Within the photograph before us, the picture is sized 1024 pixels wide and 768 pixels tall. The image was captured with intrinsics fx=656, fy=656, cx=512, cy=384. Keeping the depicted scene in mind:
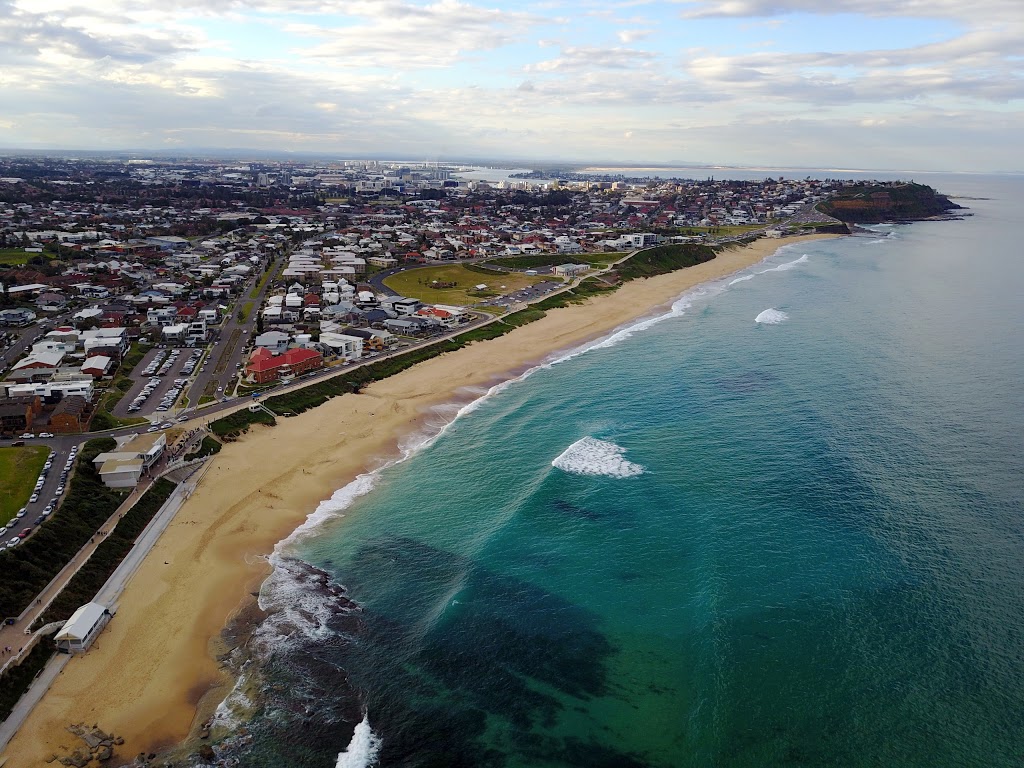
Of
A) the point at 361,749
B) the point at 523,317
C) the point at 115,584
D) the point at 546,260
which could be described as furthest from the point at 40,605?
the point at 546,260

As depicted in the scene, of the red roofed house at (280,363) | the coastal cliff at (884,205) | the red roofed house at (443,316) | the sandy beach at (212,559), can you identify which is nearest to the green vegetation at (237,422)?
the sandy beach at (212,559)

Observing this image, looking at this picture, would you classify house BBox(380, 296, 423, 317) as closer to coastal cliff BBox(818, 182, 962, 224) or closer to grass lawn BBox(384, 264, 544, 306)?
grass lawn BBox(384, 264, 544, 306)

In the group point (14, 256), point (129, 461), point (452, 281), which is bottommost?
point (129, 461)

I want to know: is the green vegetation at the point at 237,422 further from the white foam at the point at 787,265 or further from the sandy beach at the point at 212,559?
the white foam at the point at 787,265

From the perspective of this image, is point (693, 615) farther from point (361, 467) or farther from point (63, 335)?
point (63, 335)

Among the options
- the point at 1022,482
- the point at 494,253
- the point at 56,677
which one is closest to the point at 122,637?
the point at 56,677

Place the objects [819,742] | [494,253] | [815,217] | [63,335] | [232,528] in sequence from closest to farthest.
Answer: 1. [819,742]
2. [232,528]
3. [63,335]
4. [494,253]
5. [815,217]

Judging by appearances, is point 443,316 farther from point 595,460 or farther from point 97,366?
point 595,460

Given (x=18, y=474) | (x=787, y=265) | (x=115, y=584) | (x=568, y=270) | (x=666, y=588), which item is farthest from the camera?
(x=787, y=265)
